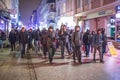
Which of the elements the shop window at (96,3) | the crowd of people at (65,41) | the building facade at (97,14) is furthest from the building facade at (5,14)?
the crowd of people at (65,41)

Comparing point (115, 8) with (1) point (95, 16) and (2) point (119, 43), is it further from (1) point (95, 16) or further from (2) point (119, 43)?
(1) point (95, 16)

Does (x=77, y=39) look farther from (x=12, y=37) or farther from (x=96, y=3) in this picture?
(x=96, y=3)

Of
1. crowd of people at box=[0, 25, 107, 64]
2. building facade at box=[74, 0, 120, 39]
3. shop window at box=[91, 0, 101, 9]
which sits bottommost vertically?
crowd of people at box=[0, 25, 107, 64]

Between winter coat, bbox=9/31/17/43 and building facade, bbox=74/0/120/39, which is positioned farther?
building facade, bbox=74/0/120/39

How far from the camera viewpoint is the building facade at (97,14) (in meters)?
30.4

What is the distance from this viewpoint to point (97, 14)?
34.3 metres

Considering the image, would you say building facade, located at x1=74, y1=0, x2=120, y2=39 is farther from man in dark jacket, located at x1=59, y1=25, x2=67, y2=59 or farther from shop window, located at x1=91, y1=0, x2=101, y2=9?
man in dark jacket, located at x1=59, y1=25, x2=67, y2=59

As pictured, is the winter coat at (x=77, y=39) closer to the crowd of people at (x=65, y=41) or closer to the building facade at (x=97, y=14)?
the crowd of people at (x=65, y=41)

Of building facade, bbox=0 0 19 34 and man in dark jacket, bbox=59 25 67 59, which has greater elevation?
building facade, bbox=0 0 19 34

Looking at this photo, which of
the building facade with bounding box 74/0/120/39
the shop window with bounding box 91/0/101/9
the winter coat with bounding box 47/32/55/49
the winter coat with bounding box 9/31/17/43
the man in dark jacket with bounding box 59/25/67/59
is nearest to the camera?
the winter coat with bounding box 47/32/55/49

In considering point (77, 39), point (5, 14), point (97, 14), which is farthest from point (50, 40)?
point (5, 14)

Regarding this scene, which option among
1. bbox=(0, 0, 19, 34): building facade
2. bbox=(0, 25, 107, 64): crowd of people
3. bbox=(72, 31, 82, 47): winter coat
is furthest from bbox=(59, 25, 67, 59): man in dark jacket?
bbox=(0, 0, 19, 34): building facade

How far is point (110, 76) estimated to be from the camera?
12148 mm

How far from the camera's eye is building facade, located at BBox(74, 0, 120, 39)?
3042 cm
